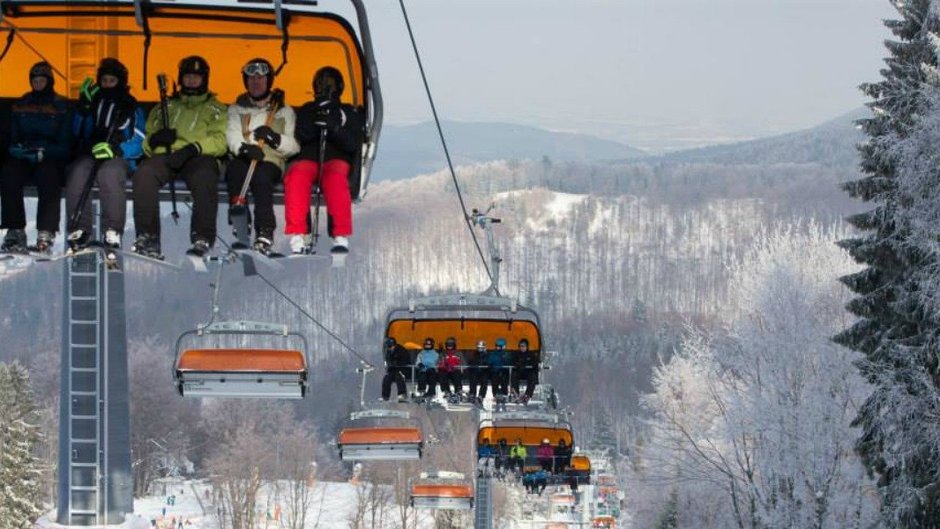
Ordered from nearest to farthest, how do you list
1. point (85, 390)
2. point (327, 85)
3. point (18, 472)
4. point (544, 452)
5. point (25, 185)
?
point (25, 185) < point (327, 85) < point (544, 452) < point (18, 472) < point (85, 390)

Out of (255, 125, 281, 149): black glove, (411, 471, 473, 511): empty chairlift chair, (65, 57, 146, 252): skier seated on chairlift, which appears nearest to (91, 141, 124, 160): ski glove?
(65, 57, 146, 252): skier seated on chairlift

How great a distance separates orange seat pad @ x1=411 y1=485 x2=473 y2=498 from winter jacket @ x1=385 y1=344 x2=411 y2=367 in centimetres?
784

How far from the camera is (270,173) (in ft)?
30.2

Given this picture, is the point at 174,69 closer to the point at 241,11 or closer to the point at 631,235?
the point at 241,11

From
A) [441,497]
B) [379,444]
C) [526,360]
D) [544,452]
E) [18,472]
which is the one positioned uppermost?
[526,360]

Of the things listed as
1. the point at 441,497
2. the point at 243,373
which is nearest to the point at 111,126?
the point at 243,373

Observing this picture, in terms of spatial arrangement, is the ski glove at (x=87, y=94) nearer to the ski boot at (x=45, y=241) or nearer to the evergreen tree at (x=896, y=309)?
the ski boot at (x=45, y=241)

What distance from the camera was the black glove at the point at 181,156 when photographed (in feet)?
29.6

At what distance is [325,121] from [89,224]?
4.39ft

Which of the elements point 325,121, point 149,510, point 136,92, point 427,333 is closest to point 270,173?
point 325,121

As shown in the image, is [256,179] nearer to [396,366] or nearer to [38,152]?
[38,152]

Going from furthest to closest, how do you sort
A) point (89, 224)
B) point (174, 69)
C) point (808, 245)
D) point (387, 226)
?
point (387, 226)
point (808, 245)
point (174, 69)
point (89, 224)

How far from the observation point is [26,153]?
29.9 ft

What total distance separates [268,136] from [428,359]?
8.43 metres
